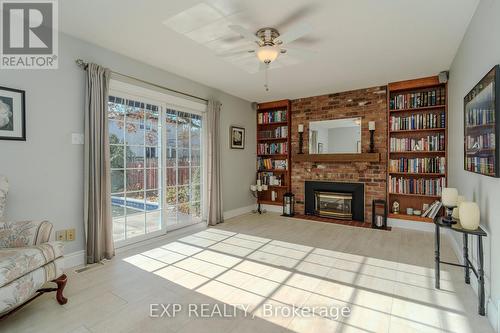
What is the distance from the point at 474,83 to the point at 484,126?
0.74 metres

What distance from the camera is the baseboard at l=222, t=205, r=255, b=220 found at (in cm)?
500

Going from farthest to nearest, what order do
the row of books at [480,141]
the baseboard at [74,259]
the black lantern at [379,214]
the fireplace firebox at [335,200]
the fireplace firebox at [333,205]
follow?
the fireplace firebox at [333,205]
the fireplace firebox at [335,200]
the black lantern at [379,214]
the baseboard at [74,259]
the row of books at [480,141]

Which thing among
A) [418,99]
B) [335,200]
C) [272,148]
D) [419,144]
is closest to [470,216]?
[419,144]

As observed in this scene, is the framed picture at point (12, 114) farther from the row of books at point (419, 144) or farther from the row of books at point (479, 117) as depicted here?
the row of books at point (419, 144)

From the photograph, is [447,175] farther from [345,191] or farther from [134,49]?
[134,49]

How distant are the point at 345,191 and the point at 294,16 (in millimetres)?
3481

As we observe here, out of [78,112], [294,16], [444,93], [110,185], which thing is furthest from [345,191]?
[78,112]

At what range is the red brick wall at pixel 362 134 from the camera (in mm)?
4551

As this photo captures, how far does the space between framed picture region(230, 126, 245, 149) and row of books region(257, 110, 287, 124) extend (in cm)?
66

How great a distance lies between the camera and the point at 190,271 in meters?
2.62

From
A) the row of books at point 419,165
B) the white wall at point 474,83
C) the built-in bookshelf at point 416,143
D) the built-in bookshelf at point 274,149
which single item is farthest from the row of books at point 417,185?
the built-in bookshelf at point 274,149

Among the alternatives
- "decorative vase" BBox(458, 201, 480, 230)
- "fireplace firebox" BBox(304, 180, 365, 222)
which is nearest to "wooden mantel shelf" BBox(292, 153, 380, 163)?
"fireplace firebox" BBox(304, 180, 365, 222)

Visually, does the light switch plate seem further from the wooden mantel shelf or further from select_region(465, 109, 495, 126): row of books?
the wooden mantel shelf

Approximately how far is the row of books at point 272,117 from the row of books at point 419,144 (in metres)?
2.22
